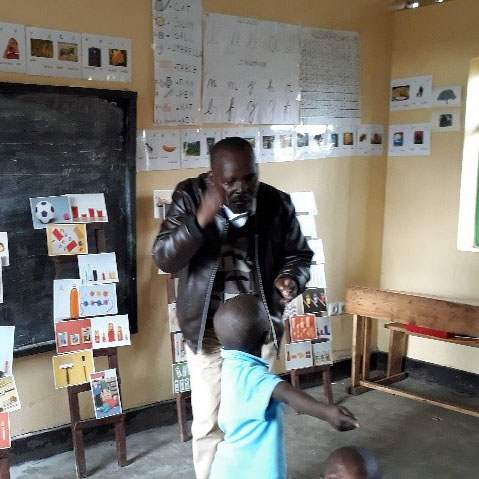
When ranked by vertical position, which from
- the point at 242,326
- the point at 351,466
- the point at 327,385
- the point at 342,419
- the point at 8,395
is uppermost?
the point at 242,326

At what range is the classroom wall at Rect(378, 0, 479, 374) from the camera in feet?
12.9

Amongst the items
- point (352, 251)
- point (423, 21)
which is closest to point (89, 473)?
point (352, 251)

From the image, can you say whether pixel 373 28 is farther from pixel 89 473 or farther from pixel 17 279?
pixel 89 473

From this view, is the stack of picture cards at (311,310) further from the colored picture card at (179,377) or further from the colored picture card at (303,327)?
the colored picture card at (179,377)

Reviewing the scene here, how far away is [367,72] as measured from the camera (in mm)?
4156

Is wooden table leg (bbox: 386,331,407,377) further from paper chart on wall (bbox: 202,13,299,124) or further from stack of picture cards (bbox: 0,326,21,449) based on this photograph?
stack of picture cards (bbox: 0,326,21,449)

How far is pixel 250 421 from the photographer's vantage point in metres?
1.76

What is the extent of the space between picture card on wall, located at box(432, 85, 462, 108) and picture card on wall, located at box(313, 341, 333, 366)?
1573 millimetres

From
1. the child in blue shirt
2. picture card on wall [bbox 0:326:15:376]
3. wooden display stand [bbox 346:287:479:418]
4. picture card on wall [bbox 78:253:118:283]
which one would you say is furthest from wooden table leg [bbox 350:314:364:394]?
the child in blue shirt

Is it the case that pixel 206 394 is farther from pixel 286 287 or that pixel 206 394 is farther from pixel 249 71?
pixel 249 71

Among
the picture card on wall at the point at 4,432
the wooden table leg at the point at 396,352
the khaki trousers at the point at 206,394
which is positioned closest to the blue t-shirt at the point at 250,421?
the khaki trousers at the point at 206,394

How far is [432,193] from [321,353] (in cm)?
120

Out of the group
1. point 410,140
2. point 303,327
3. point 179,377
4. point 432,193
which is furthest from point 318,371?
point 410,140

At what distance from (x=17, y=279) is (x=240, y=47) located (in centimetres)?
165
